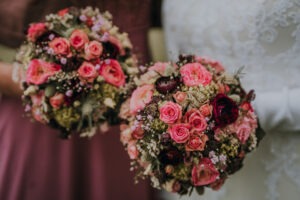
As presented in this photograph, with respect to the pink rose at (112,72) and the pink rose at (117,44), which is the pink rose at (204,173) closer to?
the pink rose at (112,72)

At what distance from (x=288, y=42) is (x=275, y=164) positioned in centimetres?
43

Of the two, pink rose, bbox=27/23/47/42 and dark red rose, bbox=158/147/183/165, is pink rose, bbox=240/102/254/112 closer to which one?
dark red rose, bbox=158/147/183/165

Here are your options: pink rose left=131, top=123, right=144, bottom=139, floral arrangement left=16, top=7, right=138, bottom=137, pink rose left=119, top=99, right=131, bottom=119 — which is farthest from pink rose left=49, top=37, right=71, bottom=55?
pink rose left=131, top=123, right=144, bottom=139

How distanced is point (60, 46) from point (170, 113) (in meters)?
0.44

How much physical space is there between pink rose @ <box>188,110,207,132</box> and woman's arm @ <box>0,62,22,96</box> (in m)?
0.82

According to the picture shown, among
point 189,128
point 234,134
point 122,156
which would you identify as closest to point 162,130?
point 189,128

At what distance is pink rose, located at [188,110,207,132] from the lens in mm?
1118

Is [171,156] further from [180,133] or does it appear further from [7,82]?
[7,82]

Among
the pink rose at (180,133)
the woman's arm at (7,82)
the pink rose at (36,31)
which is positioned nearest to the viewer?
the pink rose at (180,133)

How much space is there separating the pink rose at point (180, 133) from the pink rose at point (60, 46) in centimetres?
45

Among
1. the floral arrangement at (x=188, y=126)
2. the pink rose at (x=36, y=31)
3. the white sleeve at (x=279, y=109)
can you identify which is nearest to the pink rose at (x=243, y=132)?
the floral arrangement at (x=188, y=126)

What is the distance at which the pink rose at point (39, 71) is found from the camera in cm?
134

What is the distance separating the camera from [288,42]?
4.75ft

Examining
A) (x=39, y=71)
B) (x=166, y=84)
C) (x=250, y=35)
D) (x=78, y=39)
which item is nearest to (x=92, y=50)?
(x=78, y=39)
